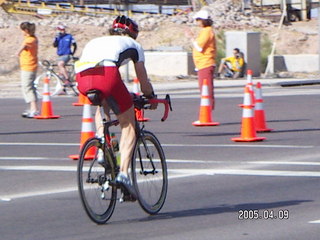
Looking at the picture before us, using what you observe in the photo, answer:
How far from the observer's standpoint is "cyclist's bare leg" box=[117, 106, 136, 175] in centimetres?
839

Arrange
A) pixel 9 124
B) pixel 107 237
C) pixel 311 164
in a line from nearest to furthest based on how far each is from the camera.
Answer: pixel 107 237 < pixel 311 164 < pixel 9 124

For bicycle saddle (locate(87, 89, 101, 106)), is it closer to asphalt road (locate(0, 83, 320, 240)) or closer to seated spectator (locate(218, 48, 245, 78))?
asphalt road (locate(0, 83, 320, 240))

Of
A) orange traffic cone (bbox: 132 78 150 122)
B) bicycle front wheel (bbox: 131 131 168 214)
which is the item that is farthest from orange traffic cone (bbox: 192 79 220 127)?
bicycle front wheel (bbox: 131 131 168 214)

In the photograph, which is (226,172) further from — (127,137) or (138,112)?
(127,137)

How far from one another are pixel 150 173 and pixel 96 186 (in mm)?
696

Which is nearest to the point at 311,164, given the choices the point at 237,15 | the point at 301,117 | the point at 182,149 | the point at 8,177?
the point at 182,149

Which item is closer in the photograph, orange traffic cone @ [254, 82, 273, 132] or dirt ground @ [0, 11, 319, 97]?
orange traffic cone @ [254, 82, 273, 132]

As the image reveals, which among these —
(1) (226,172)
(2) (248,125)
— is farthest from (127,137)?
(2) (248,125)

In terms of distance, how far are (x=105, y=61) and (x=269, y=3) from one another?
199ft

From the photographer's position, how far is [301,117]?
63.5 ft

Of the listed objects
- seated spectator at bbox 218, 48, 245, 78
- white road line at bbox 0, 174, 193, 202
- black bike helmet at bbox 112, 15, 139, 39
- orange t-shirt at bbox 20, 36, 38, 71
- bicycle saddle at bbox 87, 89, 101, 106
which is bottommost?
seated spectator at bbox 218, 48, 245, 78

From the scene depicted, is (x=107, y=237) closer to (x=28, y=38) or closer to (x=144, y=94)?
(x=144, y=94)

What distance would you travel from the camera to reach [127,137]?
843 cm

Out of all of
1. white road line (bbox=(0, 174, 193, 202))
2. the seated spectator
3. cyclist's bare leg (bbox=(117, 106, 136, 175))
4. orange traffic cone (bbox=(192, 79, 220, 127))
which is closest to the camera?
cyclist's bare leg (bbox=(117, 106, 136, 175))
